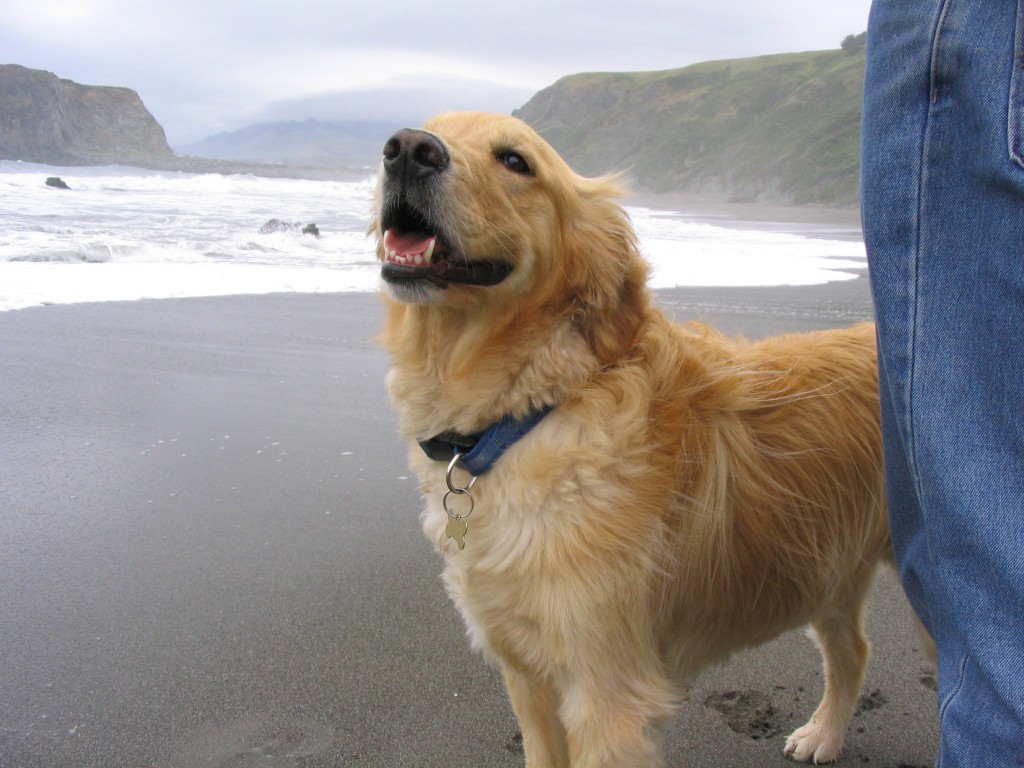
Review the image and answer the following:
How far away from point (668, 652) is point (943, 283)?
120 cm

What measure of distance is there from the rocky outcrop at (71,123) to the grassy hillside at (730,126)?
40.5 meters

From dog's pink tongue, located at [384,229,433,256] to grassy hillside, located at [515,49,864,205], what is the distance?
1662 inches

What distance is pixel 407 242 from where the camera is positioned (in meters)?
2.08

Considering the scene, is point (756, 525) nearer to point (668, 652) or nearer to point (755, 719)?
point (668, 652)

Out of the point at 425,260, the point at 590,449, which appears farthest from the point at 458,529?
the point at 425,260

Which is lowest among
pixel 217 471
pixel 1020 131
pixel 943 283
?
pixel 217 471

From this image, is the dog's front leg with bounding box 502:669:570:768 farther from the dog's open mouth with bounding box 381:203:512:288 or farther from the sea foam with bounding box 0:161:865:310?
the sea foam with bounding box 0:161:865:310

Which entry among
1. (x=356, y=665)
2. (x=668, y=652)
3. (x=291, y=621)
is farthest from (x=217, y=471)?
(x=668, y=652)

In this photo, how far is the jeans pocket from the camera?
41.9 inches

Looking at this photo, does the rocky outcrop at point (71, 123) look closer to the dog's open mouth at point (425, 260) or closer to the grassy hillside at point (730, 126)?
the grassy hillside at point (730, 126)

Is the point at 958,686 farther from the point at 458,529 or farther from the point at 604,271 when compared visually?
the point at 604,271

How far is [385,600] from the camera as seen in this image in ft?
9.93

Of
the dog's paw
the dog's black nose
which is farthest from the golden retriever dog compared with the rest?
the dog's paw

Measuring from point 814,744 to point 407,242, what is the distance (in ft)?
6.01
